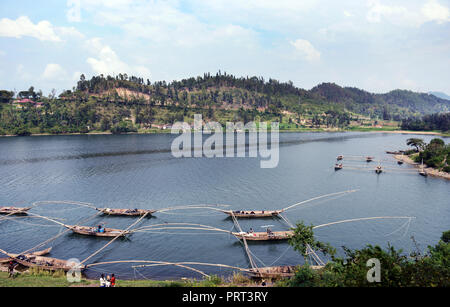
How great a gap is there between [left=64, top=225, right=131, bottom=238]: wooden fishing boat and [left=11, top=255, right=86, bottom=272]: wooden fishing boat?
22.8 ft

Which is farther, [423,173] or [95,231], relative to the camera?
[423,173]

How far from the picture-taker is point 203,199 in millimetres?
52531

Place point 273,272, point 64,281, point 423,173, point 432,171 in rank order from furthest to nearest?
point 432,171, point 423,173, point 273,272, point 64,281

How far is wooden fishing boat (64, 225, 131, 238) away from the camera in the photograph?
37.1 meters

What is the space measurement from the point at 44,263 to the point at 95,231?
8152 millimetres

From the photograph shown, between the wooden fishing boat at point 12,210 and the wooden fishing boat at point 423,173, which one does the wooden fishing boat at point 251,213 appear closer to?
the wooden fishing boat at point 12,210

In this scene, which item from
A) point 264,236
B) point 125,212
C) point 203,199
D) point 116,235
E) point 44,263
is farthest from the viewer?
point 203,199

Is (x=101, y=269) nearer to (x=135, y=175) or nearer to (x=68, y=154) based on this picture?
(x=135, y=175)

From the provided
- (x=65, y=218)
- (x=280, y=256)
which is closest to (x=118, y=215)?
(x=65, y=218)

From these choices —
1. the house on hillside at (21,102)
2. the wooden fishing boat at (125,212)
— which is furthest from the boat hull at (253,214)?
the house on hillside at (21,102)

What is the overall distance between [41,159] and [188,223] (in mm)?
68780

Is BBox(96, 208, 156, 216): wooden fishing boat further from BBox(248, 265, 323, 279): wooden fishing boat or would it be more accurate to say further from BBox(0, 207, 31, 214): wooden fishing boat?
BBox(248, 265, 323, 279): wooden fishing boat

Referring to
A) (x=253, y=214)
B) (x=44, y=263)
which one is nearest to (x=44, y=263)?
(x=44, y=263)

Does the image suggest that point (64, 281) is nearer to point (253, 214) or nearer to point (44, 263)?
point (44, 263)
